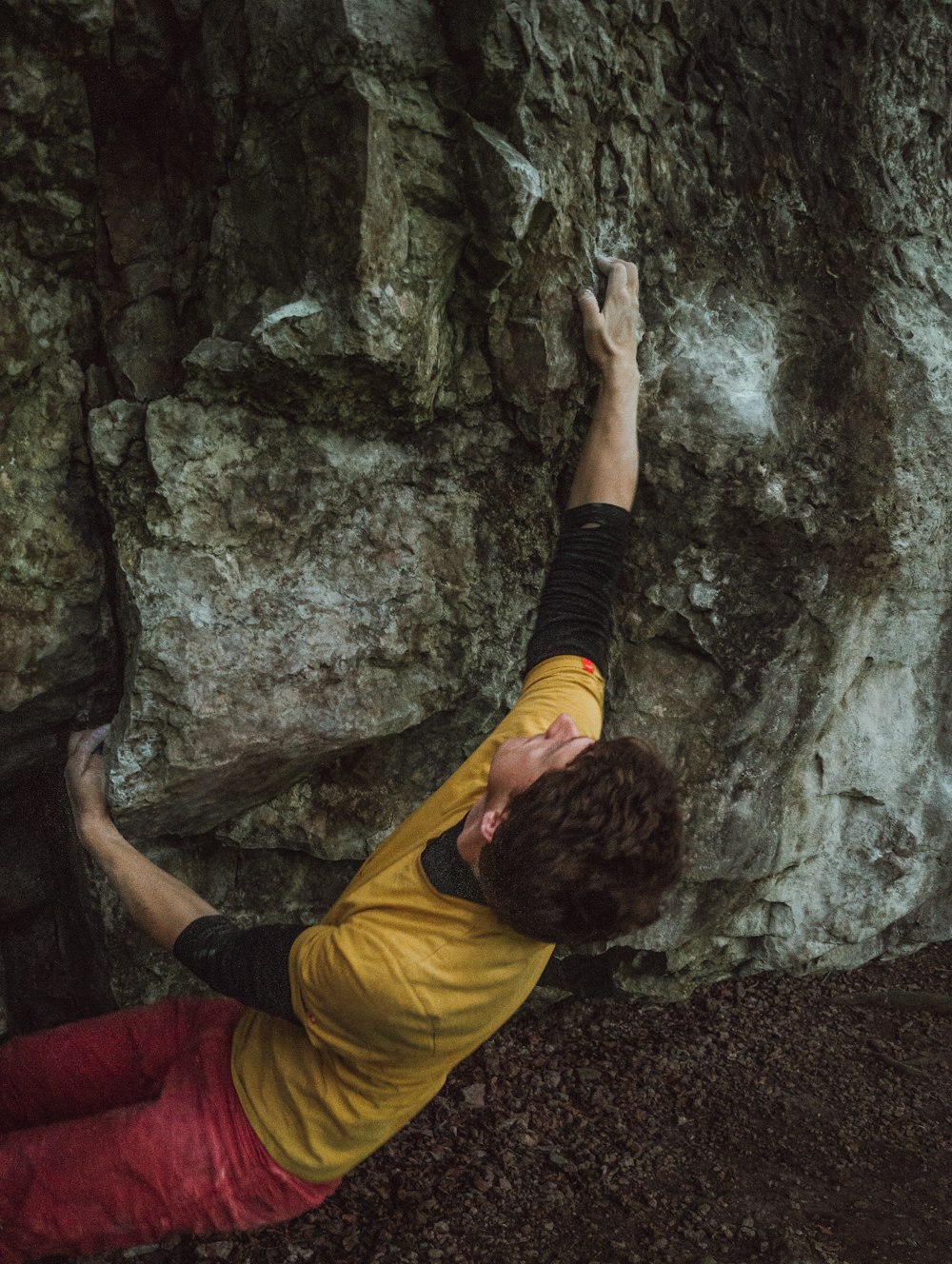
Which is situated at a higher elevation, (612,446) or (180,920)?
(612,446)

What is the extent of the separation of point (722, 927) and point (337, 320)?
9.36 ft

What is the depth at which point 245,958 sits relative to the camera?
2.38 metres

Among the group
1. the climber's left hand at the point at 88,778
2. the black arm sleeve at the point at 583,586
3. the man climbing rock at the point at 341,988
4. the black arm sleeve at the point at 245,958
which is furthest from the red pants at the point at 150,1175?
the black arm sleeve at the point at 583,586

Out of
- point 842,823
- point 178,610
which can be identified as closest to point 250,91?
point 178,610

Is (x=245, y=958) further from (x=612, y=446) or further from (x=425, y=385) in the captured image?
(x=612, y=446)

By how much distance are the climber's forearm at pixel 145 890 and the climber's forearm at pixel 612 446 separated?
1601 mm

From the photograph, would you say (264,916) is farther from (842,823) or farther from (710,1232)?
(842,823)

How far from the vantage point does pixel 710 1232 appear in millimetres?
3248

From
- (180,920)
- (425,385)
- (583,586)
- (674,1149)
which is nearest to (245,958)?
(180,920)

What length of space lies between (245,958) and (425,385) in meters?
1.66

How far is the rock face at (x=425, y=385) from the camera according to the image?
2.69 metres

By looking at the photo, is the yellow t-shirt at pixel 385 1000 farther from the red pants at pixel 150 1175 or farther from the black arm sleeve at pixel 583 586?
the black arm sleeve at pixel 583 586

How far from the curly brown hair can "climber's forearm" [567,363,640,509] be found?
1005mm

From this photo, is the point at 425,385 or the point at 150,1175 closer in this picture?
the point at 150,1175
